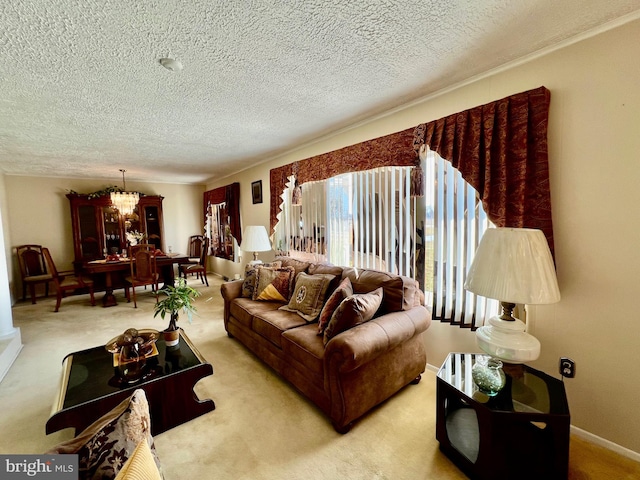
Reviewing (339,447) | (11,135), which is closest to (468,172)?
(339,447)

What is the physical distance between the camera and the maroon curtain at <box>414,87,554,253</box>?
173 centimetres

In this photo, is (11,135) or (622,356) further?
(11,135)

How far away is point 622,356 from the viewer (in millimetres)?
1549

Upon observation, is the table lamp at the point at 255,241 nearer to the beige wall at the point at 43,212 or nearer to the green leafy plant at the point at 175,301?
the green leafy plant at the point at 175,301

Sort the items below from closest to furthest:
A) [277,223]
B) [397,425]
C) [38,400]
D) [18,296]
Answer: [397,425] → [38,400] → [277,223] → [18,296]

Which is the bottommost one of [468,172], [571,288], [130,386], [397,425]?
[397,425]

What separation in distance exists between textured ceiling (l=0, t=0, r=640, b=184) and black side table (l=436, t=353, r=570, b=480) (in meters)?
1.97

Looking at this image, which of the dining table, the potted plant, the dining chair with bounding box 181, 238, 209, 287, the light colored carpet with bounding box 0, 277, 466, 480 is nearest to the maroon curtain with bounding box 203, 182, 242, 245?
the dining chair with bounding box 181, 238, 209, 287

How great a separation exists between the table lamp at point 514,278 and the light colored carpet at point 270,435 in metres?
0.73

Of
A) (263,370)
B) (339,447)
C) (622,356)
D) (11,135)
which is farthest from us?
(11,135)

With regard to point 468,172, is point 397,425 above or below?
below

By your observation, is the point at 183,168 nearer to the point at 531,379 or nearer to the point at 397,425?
the point at 397,425

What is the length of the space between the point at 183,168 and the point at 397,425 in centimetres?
516

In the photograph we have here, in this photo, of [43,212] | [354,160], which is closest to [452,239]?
[354,160]
